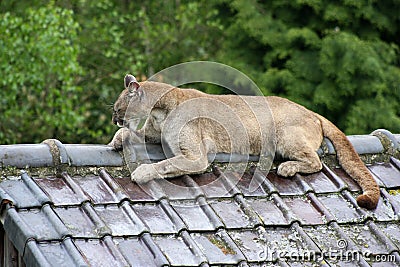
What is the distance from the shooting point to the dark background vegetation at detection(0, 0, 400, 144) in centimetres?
1165

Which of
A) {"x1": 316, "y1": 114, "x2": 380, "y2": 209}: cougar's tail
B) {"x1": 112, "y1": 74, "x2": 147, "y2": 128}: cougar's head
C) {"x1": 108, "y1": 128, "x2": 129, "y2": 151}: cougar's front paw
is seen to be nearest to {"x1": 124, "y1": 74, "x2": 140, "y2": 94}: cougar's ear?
{"x1": 112, "y1": 74, "x2": 147, "y2": 128}: cougar's head

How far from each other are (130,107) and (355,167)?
59.3 inches

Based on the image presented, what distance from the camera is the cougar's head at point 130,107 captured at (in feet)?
17.7

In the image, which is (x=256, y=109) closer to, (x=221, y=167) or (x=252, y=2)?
(x=221, y=167)

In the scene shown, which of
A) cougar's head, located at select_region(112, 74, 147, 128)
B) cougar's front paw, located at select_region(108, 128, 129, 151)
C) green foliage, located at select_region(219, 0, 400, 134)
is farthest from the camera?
green foliage, located at select_region(219, 0, 400, 134)

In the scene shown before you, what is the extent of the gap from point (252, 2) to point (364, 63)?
87.9 inches

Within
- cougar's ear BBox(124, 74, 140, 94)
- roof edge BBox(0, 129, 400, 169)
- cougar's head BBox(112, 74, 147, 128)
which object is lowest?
roof edge BBox(0, 129, 400, 169)

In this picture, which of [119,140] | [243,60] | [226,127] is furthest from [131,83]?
[243,60]

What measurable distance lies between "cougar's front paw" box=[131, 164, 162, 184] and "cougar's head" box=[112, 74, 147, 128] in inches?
31.8

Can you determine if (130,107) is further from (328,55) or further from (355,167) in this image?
(328,55)

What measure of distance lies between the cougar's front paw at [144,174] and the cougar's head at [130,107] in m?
0.81

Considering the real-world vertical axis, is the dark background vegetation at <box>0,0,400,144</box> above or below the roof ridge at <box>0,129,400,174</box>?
above

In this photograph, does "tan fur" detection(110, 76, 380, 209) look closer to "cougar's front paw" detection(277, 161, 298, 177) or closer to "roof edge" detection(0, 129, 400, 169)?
"cougar's front paw" detection(277, 161, 298, 177)

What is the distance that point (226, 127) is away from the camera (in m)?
5.68
